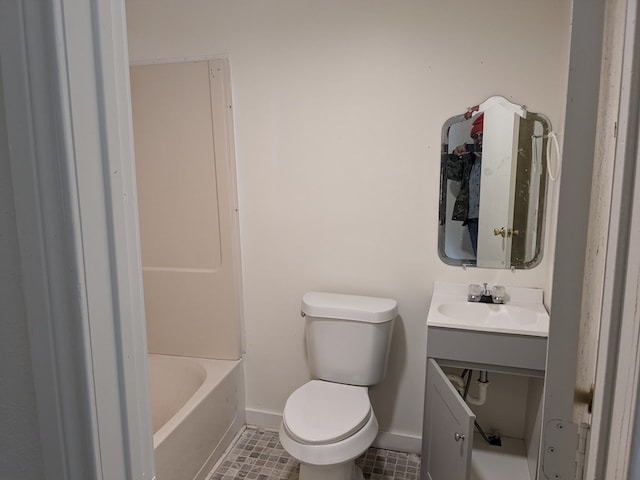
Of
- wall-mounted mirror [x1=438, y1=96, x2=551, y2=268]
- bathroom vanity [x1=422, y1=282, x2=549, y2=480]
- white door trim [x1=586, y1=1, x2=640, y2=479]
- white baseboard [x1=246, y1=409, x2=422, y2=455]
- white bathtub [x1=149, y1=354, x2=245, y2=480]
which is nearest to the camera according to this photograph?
white door trim [x1=586, y1=1, x2=640, y2=479]

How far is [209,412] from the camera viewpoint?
198 centimetres

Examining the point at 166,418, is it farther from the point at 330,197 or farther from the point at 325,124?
the point at 325,124

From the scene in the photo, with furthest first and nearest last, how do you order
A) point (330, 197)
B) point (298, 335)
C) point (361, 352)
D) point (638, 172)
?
1. point (298, 335)
2. point (330, 197)
3. point (361, 352)
4. point (638, 172)

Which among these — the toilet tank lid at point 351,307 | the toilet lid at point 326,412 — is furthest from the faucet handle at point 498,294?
the toilet lid at point 326,412

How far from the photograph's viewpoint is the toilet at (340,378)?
1.59 metres

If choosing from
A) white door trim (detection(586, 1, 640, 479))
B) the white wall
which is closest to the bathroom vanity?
the white wall

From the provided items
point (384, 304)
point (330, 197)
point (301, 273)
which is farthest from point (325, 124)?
point (384, 304)

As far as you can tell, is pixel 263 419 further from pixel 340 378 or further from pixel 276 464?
pixel 340 378

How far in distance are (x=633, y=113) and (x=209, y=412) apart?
2031 millimetres

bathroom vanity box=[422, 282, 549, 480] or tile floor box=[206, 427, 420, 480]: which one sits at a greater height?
bathroom vanity box=[422, 282, 549, 480]

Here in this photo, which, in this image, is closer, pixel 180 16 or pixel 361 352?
pixel 361 352

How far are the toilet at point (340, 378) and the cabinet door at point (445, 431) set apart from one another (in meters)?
0.24

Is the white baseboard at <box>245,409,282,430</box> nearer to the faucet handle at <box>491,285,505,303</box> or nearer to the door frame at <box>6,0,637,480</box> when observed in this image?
the faucet handle at <box>491,285,505,303</box>

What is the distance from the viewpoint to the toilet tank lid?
6.07ft
